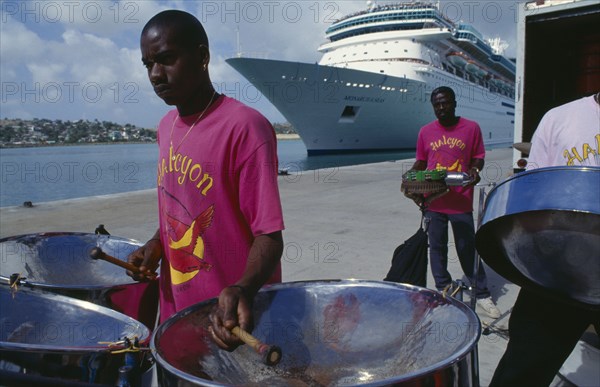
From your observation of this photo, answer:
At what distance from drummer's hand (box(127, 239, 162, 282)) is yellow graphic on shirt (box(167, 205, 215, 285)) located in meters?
0.08

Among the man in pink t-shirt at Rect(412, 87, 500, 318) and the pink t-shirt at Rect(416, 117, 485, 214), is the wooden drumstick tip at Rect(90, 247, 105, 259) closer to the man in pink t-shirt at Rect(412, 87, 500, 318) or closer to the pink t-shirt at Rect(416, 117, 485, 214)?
the man in pink t-shirt at Rect(412, 87, 500, 318)

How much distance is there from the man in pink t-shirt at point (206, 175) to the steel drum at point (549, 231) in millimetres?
454

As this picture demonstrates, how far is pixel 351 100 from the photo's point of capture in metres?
18.9

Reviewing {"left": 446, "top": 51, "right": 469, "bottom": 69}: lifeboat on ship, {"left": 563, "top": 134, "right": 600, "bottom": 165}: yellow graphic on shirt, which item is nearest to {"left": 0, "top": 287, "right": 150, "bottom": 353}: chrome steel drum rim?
{"left": 563, "top": 134, "right": 600, "bottom": 165}: yellow graphic on shirt

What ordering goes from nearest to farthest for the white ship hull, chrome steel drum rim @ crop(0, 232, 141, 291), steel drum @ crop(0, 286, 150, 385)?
steel drum @ crop(0, 286, 150, 385) < chrome steel drum rim @ crop(0, 232, 141, 291) < the white ship hull

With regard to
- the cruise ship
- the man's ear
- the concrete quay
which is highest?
the cruise ship

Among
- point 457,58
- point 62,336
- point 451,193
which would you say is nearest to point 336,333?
point 62,336

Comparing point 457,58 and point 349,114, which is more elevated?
point 457,58

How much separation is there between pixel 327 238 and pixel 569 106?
8.55ft

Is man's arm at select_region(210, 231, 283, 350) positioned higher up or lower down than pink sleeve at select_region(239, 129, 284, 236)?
lower down

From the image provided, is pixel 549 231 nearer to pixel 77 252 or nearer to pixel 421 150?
pixel 77 252

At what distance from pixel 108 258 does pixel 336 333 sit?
460 mm

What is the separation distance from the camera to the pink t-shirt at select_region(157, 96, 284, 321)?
87 centimetres

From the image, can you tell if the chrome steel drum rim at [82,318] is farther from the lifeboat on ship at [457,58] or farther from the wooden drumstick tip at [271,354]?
the lifeboat on ship at [457,58]
